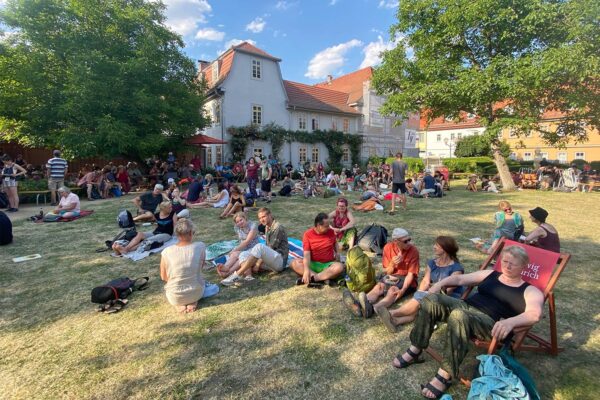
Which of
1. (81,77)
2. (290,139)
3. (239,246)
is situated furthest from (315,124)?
(239,246)

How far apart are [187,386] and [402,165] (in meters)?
9.66

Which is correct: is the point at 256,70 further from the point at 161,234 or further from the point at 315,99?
the point at 161,234

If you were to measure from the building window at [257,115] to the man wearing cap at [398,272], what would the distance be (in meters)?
23.4

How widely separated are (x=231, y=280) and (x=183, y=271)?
3.27 feet

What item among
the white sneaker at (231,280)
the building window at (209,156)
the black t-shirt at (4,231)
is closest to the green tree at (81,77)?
the black t-shirt at (4,231)

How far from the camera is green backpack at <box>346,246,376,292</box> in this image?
13.8ft

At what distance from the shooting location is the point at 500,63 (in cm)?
1443

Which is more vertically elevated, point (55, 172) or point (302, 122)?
point (302, 122)

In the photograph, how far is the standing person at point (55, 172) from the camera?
37.1ft

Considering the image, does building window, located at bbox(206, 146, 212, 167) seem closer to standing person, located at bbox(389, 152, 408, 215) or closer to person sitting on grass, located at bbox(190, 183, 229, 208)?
person sitting on grass, located at bbox(190, 183, 229, 208)

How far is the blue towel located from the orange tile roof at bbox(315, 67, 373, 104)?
1295 inches

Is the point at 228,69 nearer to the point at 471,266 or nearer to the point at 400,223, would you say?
the point at 400,223

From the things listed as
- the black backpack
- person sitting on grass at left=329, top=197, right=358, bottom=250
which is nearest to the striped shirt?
person sitting on grass at left=329, top=197, right=358, bottom=250

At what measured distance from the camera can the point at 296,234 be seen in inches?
299
